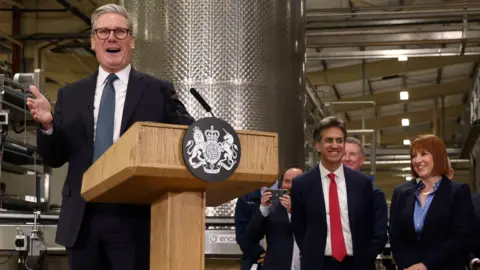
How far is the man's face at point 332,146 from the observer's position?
4.03 meters

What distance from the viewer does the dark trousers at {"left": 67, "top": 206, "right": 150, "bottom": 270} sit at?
2.28m

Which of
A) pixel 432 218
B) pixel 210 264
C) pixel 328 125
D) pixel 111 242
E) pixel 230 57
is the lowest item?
pixel 210 264

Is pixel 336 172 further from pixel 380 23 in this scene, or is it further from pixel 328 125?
pixel 380 23

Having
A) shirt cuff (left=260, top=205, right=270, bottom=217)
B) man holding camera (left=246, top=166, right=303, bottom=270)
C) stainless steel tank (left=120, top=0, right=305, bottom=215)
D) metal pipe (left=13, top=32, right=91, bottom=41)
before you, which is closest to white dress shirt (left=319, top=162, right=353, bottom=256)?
shirt cuff (left=260, top=205, right=270, bottom=217)

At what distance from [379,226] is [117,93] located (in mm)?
2114

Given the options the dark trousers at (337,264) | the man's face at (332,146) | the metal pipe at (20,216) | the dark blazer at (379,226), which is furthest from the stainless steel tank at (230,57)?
the dark trousers at (337,264)

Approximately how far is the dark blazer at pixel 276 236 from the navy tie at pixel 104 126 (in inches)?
101

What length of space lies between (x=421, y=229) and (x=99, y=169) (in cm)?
229

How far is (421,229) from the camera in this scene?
4.04 m

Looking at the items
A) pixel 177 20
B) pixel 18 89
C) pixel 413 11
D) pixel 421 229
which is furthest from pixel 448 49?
pixel 421 229

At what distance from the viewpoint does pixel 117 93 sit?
2467 mm

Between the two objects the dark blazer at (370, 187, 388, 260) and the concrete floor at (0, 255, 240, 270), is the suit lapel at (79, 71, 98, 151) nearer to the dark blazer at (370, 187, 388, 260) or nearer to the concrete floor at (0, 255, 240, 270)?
the dark blazer at (370, 187, 388, 260)

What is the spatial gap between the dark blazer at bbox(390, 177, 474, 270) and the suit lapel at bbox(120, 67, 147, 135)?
2.03m

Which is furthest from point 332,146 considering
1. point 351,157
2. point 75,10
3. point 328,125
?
point 75,10
